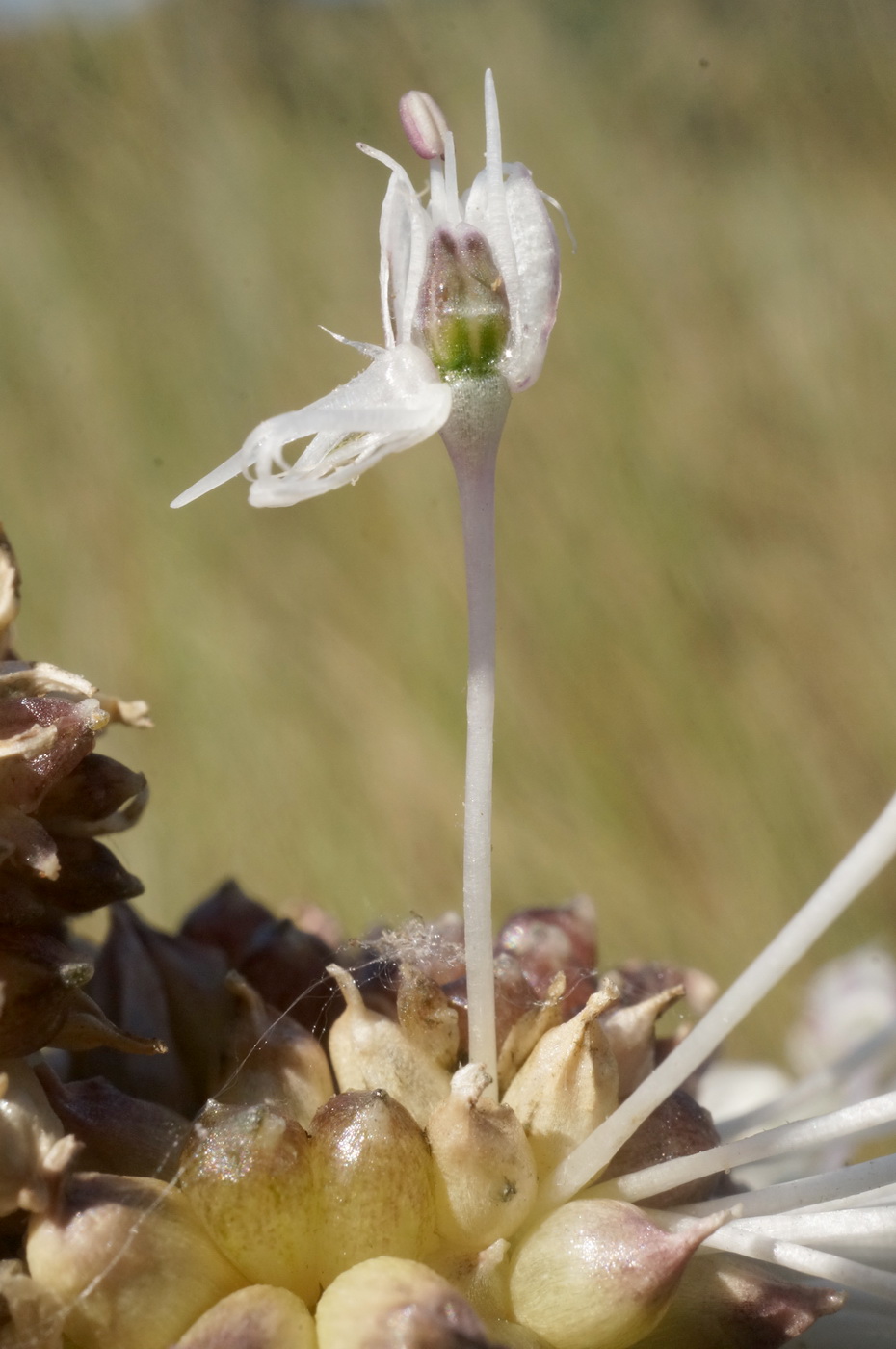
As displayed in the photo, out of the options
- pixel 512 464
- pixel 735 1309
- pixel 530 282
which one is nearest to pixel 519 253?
pixel 530 282

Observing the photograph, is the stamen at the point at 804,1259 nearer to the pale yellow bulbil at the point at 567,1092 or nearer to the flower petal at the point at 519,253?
the pale yellow bulbil at the point at 567,1092

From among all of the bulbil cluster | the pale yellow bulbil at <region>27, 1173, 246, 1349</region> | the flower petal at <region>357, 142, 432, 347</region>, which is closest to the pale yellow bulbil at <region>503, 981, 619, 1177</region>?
the bulbil cluster

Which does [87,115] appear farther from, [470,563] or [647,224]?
[470,563]

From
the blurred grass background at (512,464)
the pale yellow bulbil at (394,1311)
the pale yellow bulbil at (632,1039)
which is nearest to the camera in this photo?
the pale yellow bulbil at (394,1311)

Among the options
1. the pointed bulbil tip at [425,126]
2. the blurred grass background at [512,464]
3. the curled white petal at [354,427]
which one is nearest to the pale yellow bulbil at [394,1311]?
the curled white petal at [354,427]

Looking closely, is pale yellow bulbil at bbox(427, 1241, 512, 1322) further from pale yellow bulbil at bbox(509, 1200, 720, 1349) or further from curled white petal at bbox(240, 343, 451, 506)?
curled white petal at bbox(240, 343, 451, 506)

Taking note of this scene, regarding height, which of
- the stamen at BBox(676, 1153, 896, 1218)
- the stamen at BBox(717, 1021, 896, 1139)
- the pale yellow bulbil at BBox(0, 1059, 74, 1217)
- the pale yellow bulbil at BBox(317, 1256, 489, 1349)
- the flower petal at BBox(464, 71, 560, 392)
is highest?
the flower petal at BBox(464, 71, 560, 392)

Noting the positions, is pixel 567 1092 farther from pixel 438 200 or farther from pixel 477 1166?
pixel 438 200
